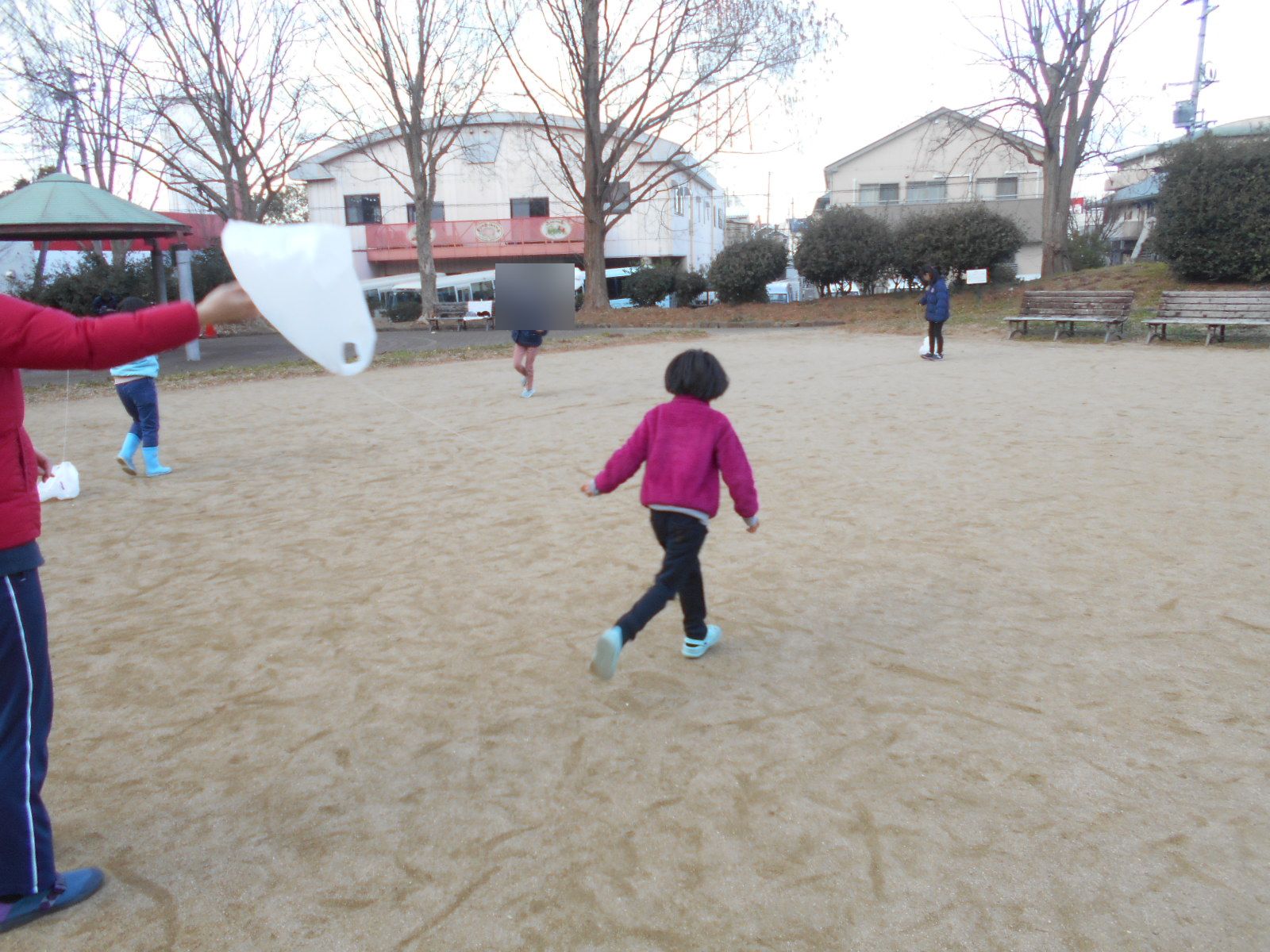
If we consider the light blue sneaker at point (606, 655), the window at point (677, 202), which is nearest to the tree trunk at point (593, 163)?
the window at point (677, 202)

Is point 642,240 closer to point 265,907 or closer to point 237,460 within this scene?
point 237,460

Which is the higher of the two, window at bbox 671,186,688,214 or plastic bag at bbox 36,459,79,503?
window at bbox 671,186,688,214

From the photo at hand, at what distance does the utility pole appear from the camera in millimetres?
27781

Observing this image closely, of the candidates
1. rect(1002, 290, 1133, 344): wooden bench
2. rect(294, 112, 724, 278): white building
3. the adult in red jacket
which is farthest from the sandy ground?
rect(294, 112, 724, 278): white building

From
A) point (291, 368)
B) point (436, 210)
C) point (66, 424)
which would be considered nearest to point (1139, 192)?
point (436, 210)

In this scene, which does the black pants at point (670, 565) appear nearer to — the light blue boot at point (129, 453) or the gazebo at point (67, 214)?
the light blue boot at point (129, 453)

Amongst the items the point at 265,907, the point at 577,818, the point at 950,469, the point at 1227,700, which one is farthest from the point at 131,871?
the point at 950,469

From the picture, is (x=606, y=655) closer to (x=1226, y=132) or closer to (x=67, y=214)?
(x=67, y=214)

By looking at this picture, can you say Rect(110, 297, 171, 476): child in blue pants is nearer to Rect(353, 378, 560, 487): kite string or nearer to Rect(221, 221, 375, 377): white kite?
Rect(353, 378, 560, 487): kite string

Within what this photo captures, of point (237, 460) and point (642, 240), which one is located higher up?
point (642, 240)

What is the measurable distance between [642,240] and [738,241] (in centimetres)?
1431

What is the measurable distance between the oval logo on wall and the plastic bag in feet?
114

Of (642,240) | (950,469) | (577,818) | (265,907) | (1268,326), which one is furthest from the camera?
(642,240)

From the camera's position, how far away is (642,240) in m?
43.3
